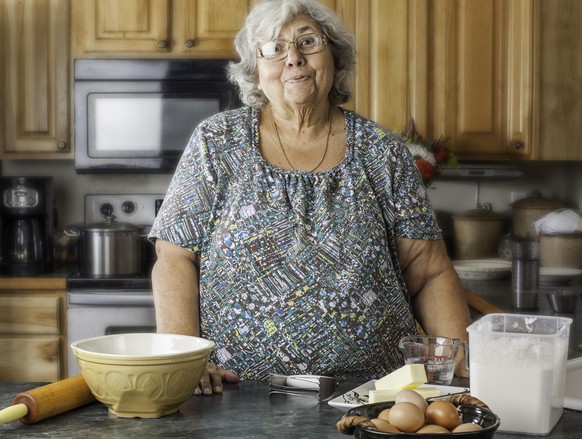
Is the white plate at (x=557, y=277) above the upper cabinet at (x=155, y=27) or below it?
below

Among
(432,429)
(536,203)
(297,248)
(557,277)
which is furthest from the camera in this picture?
(536,203)

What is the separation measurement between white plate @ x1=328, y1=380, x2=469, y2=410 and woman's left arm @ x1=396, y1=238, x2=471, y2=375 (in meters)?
0.51

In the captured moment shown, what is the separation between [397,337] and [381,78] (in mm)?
1878

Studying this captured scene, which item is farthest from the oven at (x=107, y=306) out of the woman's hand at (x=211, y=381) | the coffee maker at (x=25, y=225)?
the woman's hand at (x=211, y=381)

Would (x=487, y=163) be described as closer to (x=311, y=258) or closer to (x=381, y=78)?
(x=381, y=78)

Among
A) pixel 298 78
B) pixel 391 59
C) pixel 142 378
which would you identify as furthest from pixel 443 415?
pixel 391 59

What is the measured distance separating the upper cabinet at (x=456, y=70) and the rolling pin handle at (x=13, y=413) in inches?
98.7

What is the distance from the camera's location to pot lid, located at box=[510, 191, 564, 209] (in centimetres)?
375

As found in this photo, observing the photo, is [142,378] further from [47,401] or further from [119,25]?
[119,25]

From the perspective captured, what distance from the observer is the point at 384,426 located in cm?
106

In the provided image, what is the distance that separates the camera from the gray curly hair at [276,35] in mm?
2010

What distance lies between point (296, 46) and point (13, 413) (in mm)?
1077

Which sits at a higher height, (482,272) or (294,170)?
(294,170)

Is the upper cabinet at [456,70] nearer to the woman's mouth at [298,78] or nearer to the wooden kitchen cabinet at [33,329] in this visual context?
the wooden kitchen cabinet at [33,329]
